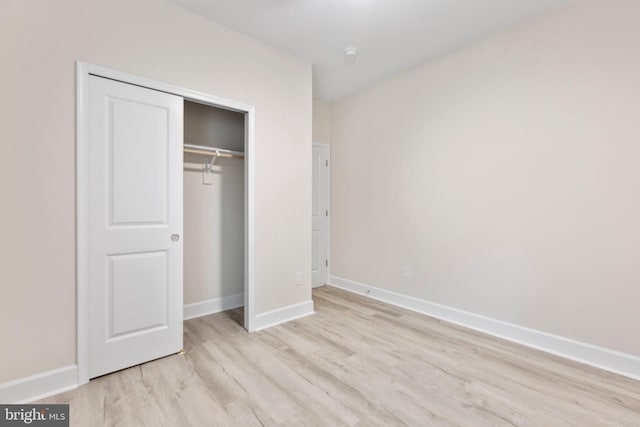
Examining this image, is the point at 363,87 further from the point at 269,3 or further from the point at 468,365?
the point at 468,365

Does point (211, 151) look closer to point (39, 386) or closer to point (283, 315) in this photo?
point (283, 315)

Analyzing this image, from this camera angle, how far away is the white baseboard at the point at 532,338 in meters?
2.02

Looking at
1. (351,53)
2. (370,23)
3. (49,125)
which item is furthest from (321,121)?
(49,125)

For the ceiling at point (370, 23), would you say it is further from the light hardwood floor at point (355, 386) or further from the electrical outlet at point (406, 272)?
the light hardwood floor at point (355, 386)

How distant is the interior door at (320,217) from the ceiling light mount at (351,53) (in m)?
1.42

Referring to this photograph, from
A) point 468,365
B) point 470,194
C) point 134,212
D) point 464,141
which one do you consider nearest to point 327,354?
point 468,365

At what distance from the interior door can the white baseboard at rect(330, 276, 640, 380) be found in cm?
104

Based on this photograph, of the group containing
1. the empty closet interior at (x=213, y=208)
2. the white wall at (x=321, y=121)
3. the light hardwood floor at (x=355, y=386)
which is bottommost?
the light hardwood floor at (x=355, y=386)

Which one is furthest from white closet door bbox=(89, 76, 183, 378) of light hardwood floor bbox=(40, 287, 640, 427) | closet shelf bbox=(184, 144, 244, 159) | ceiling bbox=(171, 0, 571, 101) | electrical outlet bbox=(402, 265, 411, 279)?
electrical outlet bbox=(402, 265, 411, 279)

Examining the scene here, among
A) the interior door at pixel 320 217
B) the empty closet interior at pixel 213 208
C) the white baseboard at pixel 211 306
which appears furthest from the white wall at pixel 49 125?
the interior door at pixel 320 217

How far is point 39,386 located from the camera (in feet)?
5.61

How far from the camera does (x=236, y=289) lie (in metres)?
3.38

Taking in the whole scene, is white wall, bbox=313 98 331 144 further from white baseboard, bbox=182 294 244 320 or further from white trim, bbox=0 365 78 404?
white trim, bbox=0 365 78 404

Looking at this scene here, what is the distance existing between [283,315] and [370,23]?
2.85m
